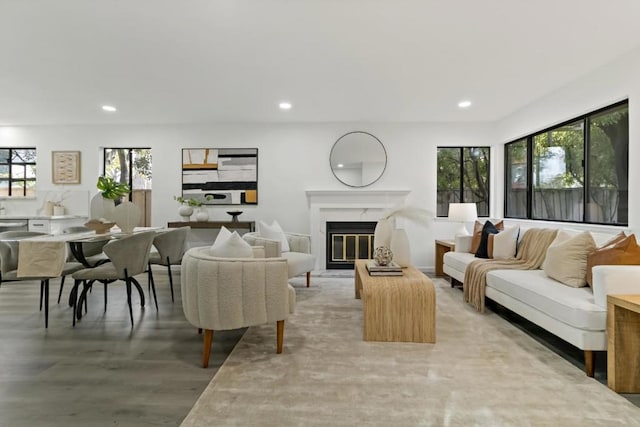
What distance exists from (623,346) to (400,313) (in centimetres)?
Answer: 132

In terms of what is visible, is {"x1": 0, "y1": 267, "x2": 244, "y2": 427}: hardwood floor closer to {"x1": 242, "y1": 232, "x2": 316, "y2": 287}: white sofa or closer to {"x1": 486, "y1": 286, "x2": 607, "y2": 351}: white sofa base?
{"x1": 242, "y1": 232, "x2": 316, "y2": 287}: white sofa

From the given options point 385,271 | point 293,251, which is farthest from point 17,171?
point 385,271

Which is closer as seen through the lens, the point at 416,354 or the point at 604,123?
the point at 416,354

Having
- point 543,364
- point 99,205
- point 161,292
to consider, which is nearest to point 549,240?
point 543,364

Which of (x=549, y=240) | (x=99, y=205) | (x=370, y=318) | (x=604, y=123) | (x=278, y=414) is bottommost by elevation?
Result: (x=278, y=414)

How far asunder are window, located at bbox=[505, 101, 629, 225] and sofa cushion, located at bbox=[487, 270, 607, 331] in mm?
1175

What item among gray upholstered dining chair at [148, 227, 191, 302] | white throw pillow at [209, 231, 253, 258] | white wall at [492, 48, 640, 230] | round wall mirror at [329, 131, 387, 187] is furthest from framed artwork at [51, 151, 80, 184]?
white wall at [492, 48, 640, 230]

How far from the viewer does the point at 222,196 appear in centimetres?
565

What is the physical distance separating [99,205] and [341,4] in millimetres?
4369

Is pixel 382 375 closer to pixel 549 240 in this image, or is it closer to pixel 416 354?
pixel 416 354

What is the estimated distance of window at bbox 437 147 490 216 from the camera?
5641 millimetres

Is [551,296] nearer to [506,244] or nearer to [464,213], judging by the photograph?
[506,244]

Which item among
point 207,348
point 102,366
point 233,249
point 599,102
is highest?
point 599,102

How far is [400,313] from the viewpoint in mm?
2590
